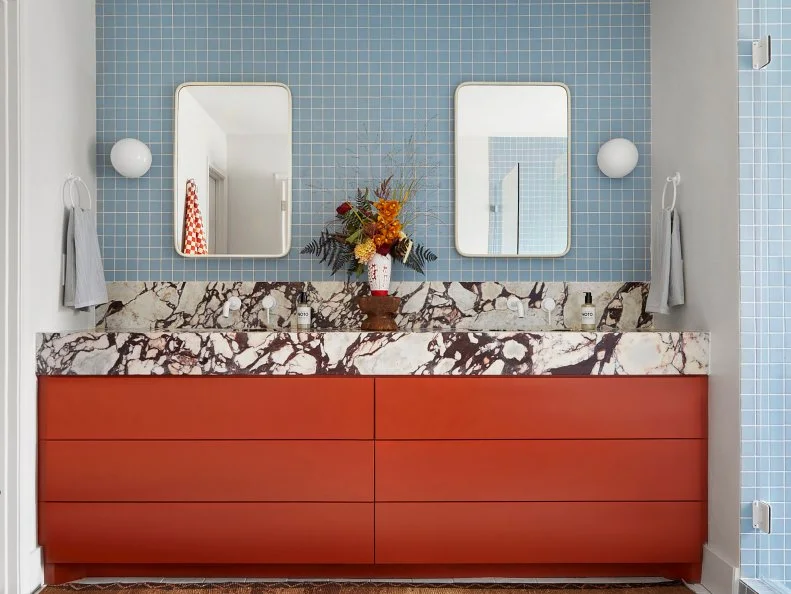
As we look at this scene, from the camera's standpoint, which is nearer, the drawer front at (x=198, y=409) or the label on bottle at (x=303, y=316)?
the drawer front at (x=198, y=409)

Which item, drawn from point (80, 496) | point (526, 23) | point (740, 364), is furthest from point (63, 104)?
point (740, 364)

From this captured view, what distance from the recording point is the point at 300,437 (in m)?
2.34

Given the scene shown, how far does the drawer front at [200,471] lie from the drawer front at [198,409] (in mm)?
40

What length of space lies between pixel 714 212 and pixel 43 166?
246 centimetres

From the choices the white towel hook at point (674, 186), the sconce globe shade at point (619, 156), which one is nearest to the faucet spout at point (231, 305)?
the sconce globe shade at point (619, 156)

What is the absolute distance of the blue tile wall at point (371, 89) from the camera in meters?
2.91

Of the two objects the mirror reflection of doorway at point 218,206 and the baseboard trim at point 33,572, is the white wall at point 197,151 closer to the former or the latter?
the mirror reflection of doorway at point 218,206

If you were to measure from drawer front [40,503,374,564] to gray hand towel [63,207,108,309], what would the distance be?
0.77 meters

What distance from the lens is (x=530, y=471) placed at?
2344 mm

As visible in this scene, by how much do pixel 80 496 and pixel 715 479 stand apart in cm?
226

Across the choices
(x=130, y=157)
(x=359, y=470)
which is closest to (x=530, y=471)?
(x=359, y=470)

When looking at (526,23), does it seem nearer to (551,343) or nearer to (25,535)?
(551,343)

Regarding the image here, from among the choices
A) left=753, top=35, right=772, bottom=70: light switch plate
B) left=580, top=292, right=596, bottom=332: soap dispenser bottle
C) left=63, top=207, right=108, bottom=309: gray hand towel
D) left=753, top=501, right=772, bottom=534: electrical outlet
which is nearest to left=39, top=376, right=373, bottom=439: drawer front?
left=63, top=207, right=108, bottom=309: gray hand towel

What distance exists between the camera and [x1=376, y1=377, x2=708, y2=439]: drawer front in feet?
7.67
